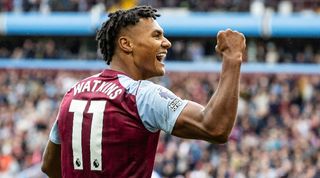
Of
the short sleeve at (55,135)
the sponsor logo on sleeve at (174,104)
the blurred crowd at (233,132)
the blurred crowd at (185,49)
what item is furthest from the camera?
the blurred crowd at (185,49)

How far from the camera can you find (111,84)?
409 centimetres

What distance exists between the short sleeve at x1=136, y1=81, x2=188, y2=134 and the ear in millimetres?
241

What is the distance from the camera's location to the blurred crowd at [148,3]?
24719 mm

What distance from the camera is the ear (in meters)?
4.12

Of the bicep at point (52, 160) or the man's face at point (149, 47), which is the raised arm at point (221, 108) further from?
the bicep at point (52, 160)

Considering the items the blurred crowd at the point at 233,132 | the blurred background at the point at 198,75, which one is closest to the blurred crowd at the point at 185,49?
the blurred background at the point at 198,75

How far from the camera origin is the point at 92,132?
4016 mm

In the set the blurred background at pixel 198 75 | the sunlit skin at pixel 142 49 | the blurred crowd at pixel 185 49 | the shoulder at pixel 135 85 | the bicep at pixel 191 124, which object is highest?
the sunlit skin at pixel 142 49

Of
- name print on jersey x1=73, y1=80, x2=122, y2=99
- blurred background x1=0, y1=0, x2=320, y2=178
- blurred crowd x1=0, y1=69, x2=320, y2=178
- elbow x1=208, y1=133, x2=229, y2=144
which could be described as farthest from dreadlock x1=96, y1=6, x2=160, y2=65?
blurred background x1=0, y1=0, x2=320, y2=178

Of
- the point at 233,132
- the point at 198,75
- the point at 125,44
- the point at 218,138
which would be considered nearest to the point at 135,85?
the point at 125,44

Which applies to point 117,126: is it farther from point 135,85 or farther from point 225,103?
point 225,103

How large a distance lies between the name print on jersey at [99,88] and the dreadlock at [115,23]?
0.53ft

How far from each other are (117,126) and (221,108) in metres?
0.52

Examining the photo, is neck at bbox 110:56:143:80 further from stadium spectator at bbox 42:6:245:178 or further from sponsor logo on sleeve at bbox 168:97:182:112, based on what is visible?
sponsor logo on sleeve at bbox 168:97:182:112
